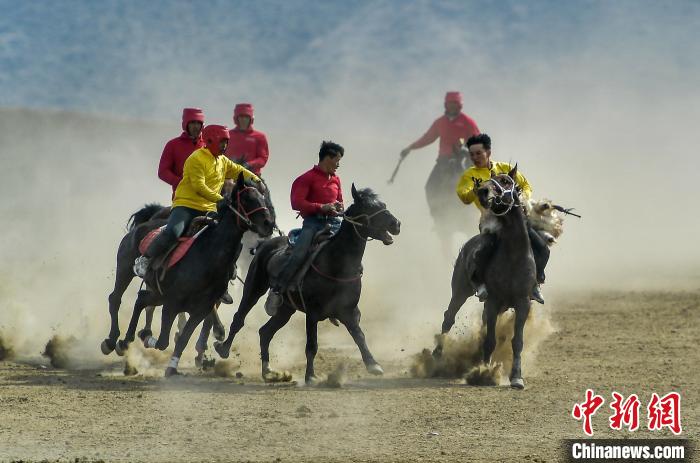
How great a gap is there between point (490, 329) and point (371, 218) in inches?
67.8

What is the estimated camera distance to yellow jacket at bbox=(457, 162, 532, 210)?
1530 centimetres

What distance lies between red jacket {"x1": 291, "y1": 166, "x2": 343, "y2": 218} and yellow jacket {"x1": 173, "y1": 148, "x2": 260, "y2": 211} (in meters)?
0.44

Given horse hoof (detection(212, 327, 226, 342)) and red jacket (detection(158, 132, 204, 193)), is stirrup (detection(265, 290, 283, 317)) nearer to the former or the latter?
horse hoof (detection(212, 327, 226, 342))

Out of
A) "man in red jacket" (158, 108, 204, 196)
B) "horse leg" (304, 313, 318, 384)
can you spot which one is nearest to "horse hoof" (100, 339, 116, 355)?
"man in red jacket" (158, 108, 204, 196)

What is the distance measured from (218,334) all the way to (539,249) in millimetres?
3732

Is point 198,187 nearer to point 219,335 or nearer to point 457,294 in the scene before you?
point 219,335

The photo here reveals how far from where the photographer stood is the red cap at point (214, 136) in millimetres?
15086

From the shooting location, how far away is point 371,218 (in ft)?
48.4

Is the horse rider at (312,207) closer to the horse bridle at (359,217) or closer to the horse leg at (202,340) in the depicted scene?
the horse bridle at (359,217)

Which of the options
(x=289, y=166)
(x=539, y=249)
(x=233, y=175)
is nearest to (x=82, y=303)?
(x=233, y=175)

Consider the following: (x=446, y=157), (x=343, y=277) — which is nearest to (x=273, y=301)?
(x=343, y=277)

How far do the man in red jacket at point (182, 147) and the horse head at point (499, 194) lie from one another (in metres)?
3.57

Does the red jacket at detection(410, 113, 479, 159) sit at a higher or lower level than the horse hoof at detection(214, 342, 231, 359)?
higher

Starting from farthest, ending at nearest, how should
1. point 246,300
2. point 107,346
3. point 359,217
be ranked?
1. point 107,346
2. point 246,300
3. point 359,217
